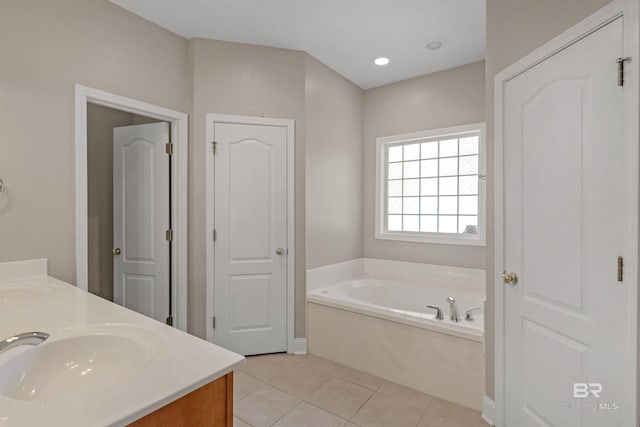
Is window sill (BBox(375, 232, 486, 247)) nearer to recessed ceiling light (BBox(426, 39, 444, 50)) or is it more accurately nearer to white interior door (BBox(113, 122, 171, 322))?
recessed ceiling light (BBox(426, 39, 444, 50))

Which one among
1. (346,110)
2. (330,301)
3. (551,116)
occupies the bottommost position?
(330,301)

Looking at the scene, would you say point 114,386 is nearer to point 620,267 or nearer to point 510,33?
point 620,267

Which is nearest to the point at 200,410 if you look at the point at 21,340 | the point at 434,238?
the point at 21,340

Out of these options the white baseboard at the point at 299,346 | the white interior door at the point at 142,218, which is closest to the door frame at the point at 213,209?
the white baseboard at the point at 299,346

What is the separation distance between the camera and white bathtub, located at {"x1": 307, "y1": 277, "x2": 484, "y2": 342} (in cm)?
229

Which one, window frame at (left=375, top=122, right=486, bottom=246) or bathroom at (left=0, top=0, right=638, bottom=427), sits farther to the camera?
window frame at (left=375, top=122, right=486, bottom=246)

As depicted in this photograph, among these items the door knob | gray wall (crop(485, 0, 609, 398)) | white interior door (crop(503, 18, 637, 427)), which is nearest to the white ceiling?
gray wall (crop(485, 0, 609, 398))

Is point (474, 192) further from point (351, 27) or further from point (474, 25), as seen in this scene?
point (351, 27)

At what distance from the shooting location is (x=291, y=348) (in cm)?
295

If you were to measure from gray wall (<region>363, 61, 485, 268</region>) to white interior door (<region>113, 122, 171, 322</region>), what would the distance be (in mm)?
2144

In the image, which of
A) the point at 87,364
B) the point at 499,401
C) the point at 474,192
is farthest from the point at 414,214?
the point at 87,364

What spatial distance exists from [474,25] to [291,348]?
301cm

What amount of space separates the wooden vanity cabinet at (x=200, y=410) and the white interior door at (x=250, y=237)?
2.04 metres

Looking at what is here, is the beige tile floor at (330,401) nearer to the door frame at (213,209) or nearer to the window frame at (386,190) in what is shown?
the door frame at (213,209)
